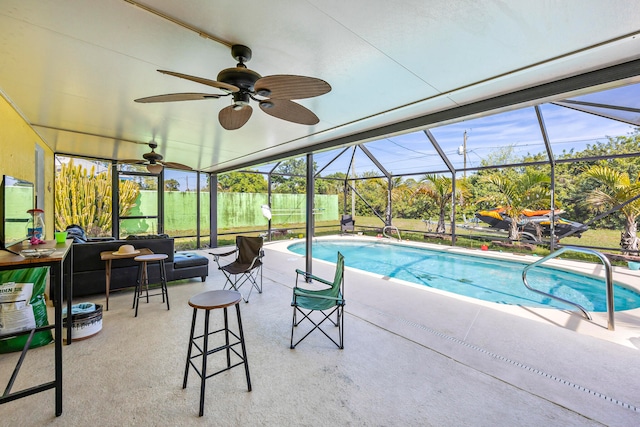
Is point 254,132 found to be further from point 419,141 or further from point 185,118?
point 419,141

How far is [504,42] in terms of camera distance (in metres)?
1.69

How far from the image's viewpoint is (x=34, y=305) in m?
2.53

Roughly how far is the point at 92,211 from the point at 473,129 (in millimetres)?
12537

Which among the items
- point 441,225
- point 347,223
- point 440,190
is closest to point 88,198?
point 347,223

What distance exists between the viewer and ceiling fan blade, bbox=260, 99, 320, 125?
1.85 m

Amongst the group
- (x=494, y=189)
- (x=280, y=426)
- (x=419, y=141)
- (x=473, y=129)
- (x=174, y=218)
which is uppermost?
(x=473, y=129)

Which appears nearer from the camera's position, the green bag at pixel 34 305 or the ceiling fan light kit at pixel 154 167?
the green bag at pixel 34 305

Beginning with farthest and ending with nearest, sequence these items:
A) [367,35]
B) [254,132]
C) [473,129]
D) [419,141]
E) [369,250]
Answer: [473,129] < [369,250] < [419,141] < [254,132] < [367,35]

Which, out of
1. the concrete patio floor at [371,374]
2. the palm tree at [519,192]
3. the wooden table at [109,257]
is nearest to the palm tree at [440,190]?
the palm tree at [519,192]

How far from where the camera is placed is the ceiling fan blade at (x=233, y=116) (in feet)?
6.49

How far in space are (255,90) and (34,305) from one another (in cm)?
291

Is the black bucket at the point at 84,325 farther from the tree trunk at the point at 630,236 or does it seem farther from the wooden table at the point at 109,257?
the tree trunk at the point at 630,236

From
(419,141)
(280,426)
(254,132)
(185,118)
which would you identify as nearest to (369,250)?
(419,141)

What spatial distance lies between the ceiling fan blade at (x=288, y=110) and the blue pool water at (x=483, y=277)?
405cm
